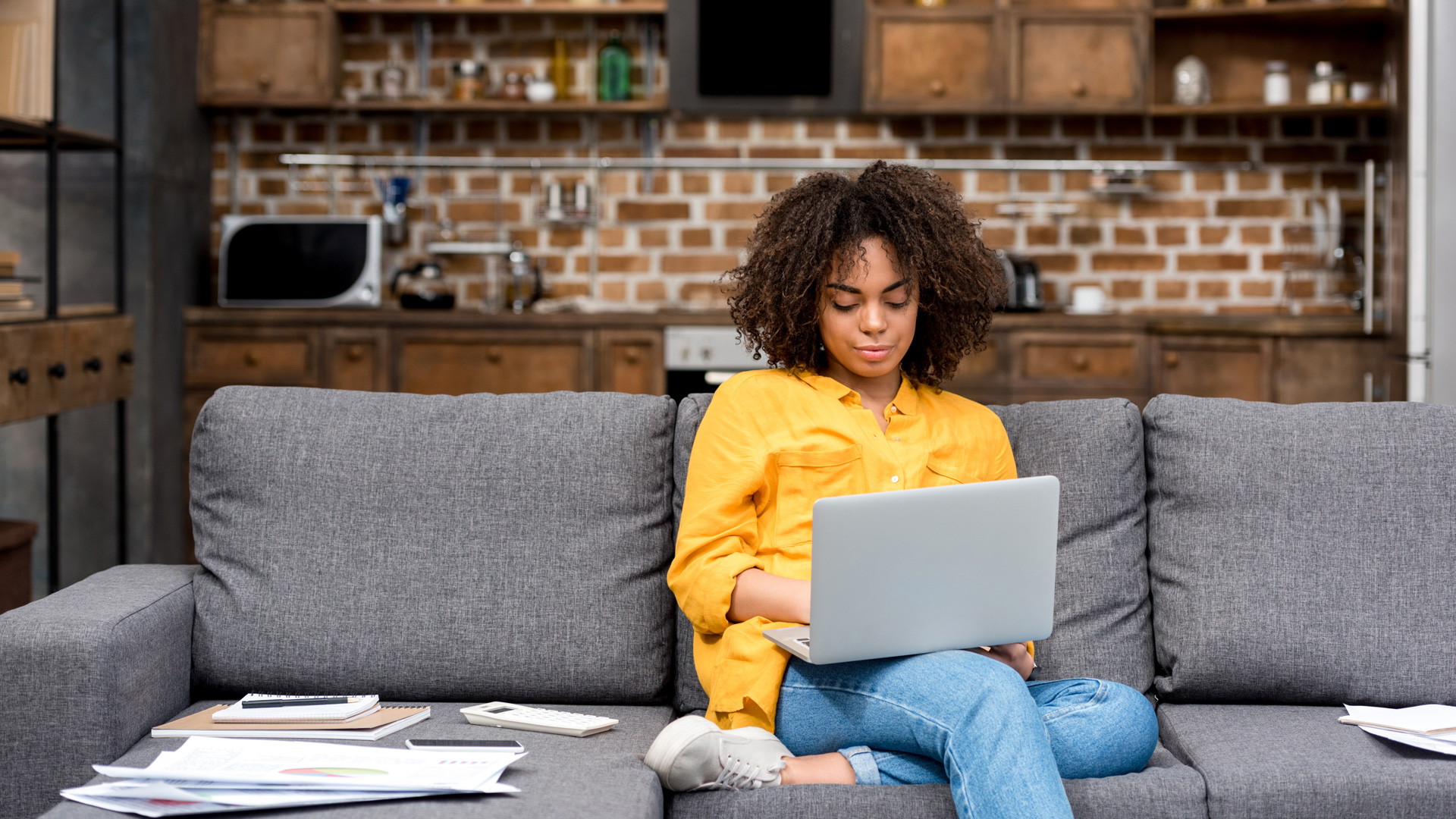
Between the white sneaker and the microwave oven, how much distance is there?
302 centimetres

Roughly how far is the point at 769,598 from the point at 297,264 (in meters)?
3.12

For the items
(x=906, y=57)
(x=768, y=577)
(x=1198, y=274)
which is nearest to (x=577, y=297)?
(x=906, y=57)

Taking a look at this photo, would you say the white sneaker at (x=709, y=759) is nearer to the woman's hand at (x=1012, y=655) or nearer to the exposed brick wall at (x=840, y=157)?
the woman's hand at (x=1012, y=655)

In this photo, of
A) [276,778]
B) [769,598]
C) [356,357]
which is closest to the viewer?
[276,778]

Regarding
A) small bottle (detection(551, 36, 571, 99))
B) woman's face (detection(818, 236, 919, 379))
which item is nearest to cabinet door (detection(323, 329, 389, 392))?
small bottle (detection(551, 36, 571, 99))

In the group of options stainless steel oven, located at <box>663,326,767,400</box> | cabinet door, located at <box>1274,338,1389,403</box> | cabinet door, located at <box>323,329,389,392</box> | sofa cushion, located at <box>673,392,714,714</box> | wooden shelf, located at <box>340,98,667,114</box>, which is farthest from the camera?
wooden shelf, located at <box>340,98,667,114</box>

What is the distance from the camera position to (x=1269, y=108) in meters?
4.04

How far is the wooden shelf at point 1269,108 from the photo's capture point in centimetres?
399

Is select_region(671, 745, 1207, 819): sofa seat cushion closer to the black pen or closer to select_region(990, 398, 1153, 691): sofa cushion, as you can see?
select_region(990, 398, 1153, 691): sofa cushion

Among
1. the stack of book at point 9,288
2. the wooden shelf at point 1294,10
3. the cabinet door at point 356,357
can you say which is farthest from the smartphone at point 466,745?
the wooden shelf at point 1294,10

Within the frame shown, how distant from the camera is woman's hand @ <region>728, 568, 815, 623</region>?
1.41 m

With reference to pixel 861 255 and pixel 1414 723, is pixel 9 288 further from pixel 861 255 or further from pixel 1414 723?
pixel 1414 723

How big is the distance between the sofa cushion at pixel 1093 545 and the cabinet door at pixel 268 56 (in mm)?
2988

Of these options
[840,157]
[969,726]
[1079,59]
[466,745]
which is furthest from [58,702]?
[1079,59]
